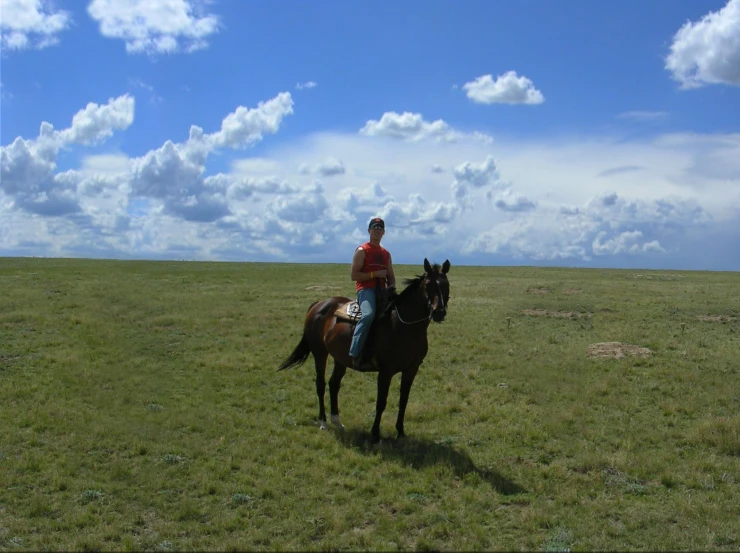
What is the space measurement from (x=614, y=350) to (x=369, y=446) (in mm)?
11073

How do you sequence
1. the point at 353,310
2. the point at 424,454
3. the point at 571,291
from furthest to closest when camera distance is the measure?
the point at 571,291 < the point at 353,310 < the point at 424,454

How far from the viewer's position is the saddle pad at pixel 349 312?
11.4 m

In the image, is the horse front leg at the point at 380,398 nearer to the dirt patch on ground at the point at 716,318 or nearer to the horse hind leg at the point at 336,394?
the horse hind leg at the point at 336,394

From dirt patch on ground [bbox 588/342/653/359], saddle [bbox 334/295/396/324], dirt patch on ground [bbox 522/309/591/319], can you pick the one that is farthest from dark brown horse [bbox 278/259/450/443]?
dirt patch on ground [bbox 522/309/591/319]

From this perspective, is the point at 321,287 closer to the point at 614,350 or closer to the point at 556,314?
the point at 556,314

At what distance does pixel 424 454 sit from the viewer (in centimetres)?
1003

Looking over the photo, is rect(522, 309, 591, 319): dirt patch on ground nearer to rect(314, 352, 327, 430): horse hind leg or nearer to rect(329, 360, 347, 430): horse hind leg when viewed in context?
rect(314, 352, 327, 430): horse hind leg

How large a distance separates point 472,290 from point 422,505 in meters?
29.6

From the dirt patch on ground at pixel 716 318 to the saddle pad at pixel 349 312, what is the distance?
61.5ft

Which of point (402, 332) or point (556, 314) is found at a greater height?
point (402, 332)

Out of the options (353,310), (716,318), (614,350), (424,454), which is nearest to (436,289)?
(353,310)

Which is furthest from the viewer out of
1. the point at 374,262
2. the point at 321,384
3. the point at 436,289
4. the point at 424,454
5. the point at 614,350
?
the point at 614,350

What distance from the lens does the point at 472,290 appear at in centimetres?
3697

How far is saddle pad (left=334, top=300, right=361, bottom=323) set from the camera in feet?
37.5
